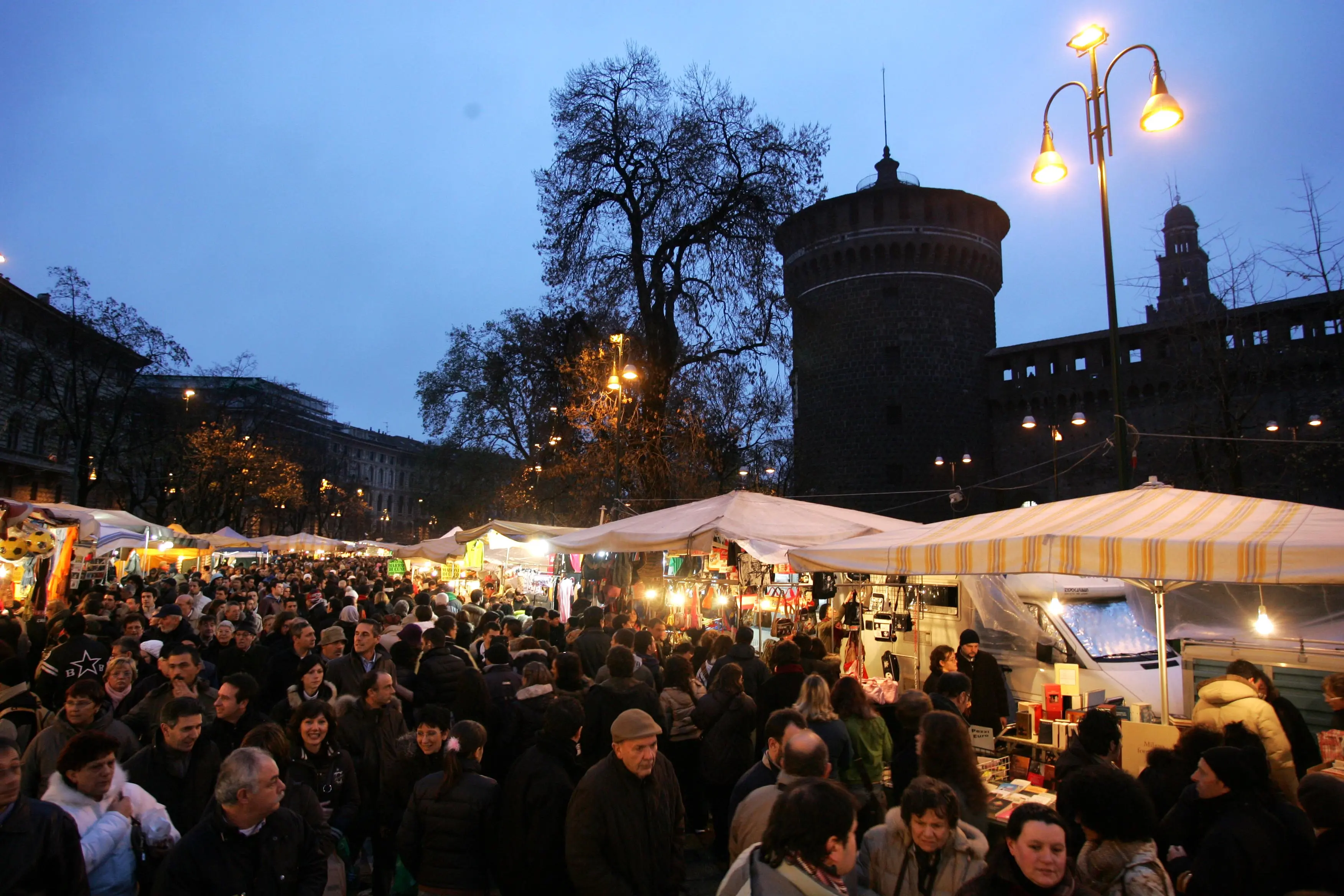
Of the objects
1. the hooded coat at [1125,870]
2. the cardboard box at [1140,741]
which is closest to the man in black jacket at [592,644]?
the cardboard box at [1140,741]

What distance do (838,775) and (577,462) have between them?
16869 millimetres

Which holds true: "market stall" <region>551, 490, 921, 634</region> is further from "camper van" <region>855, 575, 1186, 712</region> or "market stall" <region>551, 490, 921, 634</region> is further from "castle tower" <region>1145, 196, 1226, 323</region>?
"castle tower" <region>1145, 196, 1226, 323</region>

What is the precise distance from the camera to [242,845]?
2.99 metres

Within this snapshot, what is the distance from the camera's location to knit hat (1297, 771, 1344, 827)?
10.2 ft

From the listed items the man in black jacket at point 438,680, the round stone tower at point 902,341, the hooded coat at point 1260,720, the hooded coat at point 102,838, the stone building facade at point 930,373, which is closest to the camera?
the hooded coat at point 102,838

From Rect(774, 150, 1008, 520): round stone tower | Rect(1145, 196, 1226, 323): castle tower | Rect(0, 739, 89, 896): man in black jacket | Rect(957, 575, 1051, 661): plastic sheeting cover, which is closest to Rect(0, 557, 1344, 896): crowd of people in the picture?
Rect(0, 739, 89, 896): man in black jacket

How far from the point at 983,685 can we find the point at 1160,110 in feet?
18.4

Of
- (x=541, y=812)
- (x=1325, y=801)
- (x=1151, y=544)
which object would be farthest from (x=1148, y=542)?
(x=541, y=812)

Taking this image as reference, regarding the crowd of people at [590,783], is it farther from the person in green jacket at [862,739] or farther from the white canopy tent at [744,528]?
the white canopy tent at [744,528]

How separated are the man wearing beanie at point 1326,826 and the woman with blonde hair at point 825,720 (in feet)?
7.36

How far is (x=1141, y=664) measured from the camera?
838cm

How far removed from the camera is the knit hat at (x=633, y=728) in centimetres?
351

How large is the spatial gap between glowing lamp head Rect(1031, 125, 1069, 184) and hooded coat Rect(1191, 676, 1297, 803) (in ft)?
19.9

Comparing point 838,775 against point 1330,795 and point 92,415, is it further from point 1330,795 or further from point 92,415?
point 92,415
